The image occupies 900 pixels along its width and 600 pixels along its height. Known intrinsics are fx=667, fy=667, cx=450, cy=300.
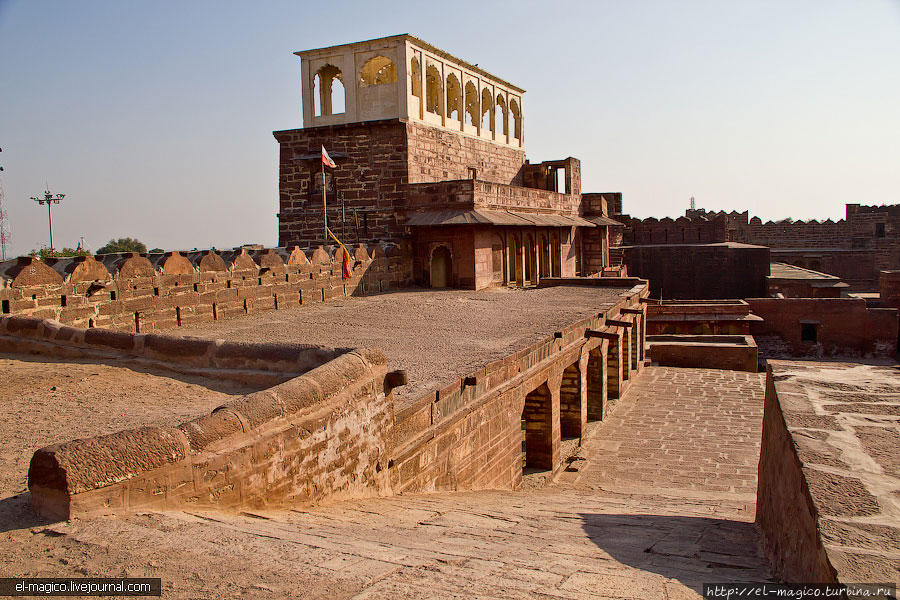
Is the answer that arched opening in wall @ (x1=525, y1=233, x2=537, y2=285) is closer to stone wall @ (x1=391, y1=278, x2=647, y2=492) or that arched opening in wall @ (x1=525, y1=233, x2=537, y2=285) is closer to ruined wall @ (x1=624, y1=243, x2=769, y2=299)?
stone wall @ (x1=391, y1=278, x2=647, y2=492)

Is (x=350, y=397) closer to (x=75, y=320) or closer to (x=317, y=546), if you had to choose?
(x=317, y=546)

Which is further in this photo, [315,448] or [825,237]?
[825,237]

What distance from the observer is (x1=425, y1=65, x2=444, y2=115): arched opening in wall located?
20.4 m

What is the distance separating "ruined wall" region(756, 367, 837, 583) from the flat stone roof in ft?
0.14

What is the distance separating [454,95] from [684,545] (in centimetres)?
2014

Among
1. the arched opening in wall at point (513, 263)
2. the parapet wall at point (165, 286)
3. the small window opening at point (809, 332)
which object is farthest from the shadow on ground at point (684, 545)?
the small window opening at point (809, 332)

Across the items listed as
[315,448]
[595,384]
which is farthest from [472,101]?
[315,448]


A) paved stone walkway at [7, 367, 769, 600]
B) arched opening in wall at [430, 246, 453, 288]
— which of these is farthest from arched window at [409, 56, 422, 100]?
paved stone walkway at [7, 367, 769, 600]

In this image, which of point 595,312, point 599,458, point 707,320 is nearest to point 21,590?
point 599,458

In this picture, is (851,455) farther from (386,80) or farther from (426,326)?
(386,80)

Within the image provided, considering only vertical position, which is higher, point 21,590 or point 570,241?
point 570,241

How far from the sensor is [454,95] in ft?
73.2

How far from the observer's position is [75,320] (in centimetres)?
800

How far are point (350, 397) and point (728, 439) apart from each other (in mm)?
8043
